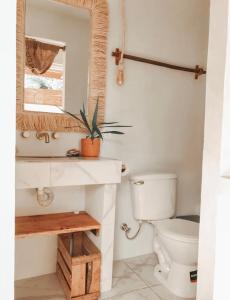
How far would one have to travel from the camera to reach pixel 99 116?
1.91 meters

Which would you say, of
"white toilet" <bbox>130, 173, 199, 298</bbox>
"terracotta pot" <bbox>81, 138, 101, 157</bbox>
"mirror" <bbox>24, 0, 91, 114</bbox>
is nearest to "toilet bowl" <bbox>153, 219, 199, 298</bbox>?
"white toilet" <bbox>130, 173, 199, 298</bbox>

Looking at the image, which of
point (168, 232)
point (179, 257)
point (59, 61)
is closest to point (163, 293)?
point (179, 257)

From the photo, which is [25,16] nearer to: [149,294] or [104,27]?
[104,27]

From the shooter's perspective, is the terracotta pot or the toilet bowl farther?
the terracotta pot

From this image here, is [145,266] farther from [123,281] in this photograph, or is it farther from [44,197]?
[44,197]

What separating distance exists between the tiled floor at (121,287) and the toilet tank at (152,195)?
410 mm

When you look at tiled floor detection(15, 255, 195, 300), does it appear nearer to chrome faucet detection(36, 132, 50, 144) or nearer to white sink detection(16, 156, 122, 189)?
white sink detection(16, 156, 122, 189)

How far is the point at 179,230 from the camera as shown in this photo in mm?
1723

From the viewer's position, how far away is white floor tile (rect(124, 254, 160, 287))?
1.84 metres

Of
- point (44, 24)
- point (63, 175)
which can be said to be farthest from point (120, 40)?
point (63, 175)

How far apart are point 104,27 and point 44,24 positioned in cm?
43

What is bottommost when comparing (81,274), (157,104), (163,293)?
(163,293)

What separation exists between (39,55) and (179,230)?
4.99 ft

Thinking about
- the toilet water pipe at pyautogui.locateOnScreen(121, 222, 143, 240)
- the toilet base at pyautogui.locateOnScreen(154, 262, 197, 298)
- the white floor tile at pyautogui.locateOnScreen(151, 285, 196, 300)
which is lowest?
the white floor tile at pyautogui.locateOnScreen(151, 285, 196, 300)
